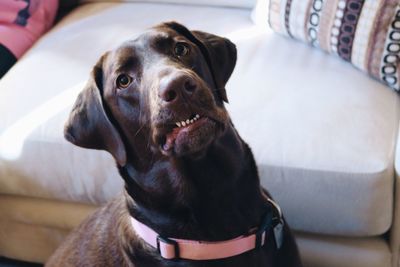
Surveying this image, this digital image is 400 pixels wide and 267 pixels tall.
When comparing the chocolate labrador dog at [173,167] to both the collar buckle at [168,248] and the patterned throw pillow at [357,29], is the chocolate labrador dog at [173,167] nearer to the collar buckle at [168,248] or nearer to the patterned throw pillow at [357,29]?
the collar buckle at [168,248]

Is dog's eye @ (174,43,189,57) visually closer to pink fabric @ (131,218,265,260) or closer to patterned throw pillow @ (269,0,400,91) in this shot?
pink fabric @ (131,218,265,260)

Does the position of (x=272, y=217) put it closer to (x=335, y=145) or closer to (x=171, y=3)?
(x=335, y=145)

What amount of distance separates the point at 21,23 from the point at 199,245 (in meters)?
1.27

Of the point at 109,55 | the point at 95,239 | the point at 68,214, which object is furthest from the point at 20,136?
the point at 109,55

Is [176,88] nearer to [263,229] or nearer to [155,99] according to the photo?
[155,99]

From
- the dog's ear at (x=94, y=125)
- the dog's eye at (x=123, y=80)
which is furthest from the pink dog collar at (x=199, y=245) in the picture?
the dog's eye at (x=123, y=80)

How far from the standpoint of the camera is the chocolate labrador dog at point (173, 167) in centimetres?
114

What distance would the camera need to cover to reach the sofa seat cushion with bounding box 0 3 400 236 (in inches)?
53.0

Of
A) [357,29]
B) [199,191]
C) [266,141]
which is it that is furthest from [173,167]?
→ [357,29]

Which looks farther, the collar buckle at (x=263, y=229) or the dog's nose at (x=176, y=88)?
the collar buckle at (x=263, y=229)

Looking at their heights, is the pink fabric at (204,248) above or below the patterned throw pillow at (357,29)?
below

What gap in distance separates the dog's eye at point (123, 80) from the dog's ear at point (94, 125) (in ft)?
0.16

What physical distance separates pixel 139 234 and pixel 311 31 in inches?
31.3

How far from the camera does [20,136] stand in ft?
5.25
